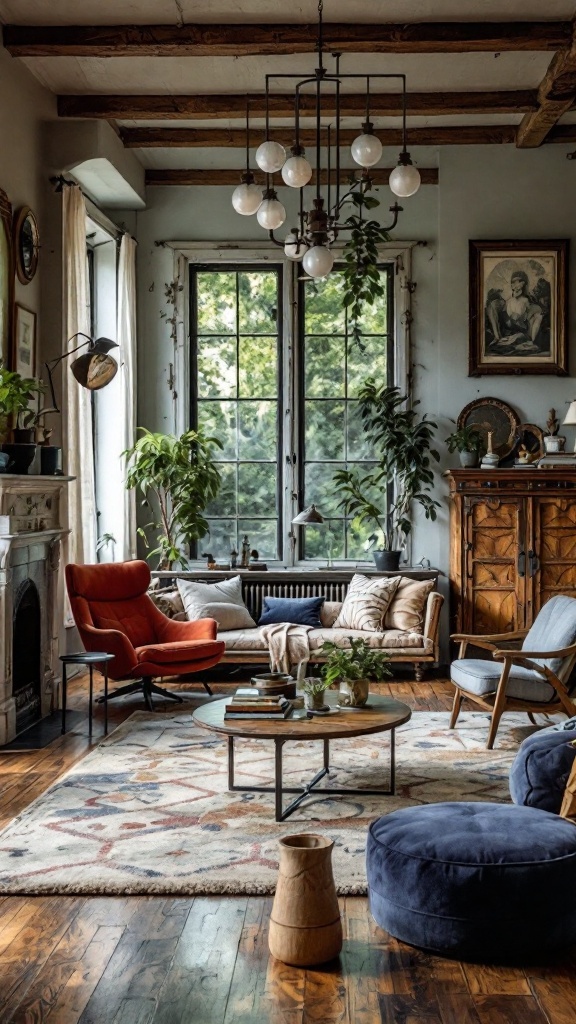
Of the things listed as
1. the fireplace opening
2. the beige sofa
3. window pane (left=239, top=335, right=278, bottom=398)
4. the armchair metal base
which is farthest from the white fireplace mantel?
window pane (left=239, top=335, right=278, bottom=398)

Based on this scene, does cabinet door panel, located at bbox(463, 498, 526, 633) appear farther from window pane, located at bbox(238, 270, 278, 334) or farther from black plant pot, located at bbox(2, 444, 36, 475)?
black plant pot, located at bbox(2, 444, 36, 475)

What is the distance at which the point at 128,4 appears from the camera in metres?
5.91

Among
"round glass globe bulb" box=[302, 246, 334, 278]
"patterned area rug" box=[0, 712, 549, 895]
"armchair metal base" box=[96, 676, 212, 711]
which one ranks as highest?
"round glass globe bulb" box=[302, 246, 334, 278]

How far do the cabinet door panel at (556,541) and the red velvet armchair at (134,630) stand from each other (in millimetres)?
2688

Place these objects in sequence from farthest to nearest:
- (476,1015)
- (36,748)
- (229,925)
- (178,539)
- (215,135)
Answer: (178,539) < (215,135) < (36,748) < (229,925) < (476,1015)

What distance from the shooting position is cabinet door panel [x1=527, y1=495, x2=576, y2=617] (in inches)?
308

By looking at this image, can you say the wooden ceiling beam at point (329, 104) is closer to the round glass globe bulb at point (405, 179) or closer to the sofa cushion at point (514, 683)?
the round glass globe bulb at point (405, 179)

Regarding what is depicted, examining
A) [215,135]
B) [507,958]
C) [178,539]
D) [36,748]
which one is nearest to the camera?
[507,958]

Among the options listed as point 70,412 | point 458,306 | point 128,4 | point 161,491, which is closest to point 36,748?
point 70,412

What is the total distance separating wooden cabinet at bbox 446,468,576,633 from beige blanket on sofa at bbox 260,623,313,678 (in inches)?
50.9

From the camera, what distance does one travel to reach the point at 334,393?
8836 mm

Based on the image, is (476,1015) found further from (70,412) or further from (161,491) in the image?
(161,491)

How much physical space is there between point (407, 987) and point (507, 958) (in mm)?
331

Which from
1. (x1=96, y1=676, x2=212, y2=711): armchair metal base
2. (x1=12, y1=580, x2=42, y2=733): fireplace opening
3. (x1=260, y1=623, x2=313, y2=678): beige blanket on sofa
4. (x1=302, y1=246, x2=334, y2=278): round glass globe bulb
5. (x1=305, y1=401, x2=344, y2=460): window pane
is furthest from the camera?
(x1=305, y1=401, x2=344, y2=460): window pane
